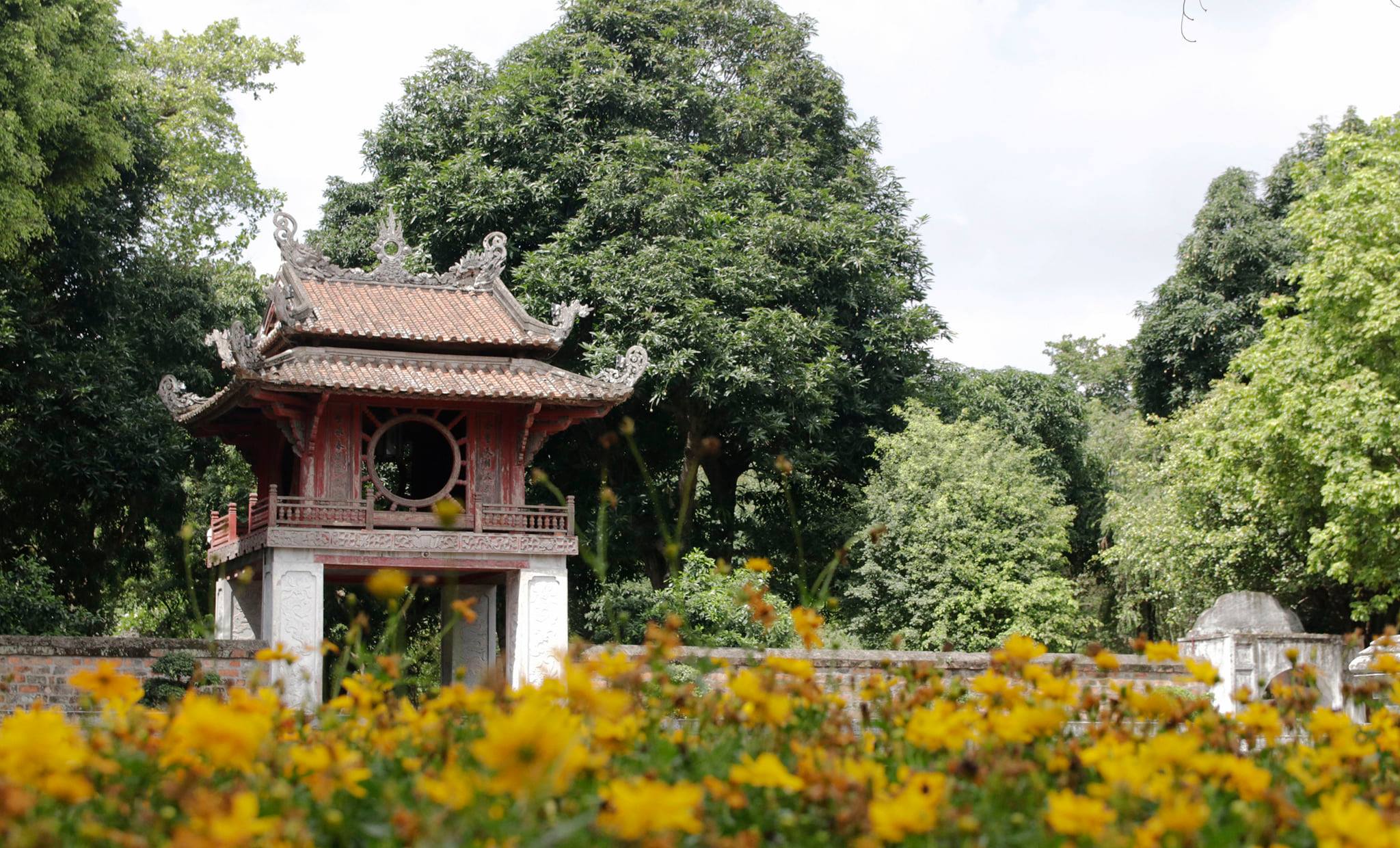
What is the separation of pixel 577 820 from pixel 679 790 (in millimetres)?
182

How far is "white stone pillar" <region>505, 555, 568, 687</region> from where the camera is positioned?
16.2 m

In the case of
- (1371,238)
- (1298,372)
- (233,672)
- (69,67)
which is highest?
(69,67)

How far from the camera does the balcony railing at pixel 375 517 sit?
15609 millimetres

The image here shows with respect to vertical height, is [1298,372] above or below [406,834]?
above

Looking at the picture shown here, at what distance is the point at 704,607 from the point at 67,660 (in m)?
8.23

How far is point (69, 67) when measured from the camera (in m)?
16.7

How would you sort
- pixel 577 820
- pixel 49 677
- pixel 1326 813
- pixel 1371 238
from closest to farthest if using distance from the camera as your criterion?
pixel 577 820
pixel 1326 813
pixel 49 677
pixel 1371 238

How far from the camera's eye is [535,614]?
53.2ft

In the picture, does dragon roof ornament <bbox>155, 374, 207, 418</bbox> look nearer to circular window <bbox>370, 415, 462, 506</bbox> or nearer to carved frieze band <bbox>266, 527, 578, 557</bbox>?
circular window <bbox>370, 415, 462, 506</bbox>

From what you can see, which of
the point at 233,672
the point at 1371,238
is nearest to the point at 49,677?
the point at 233,672

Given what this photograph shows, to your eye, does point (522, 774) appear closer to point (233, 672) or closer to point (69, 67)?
point (233, 672)

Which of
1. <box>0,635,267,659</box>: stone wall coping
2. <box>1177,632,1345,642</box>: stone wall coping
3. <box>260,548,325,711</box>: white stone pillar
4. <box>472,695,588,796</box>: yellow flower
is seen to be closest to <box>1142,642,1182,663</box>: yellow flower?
<box>472,695,588,796</box>: yellow flower

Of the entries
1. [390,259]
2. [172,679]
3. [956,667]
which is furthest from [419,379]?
[956,667]

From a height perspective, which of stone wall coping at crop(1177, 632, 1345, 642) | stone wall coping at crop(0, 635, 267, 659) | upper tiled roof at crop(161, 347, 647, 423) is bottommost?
stone wall coping at crop(1177, 632, 1345, 642)
